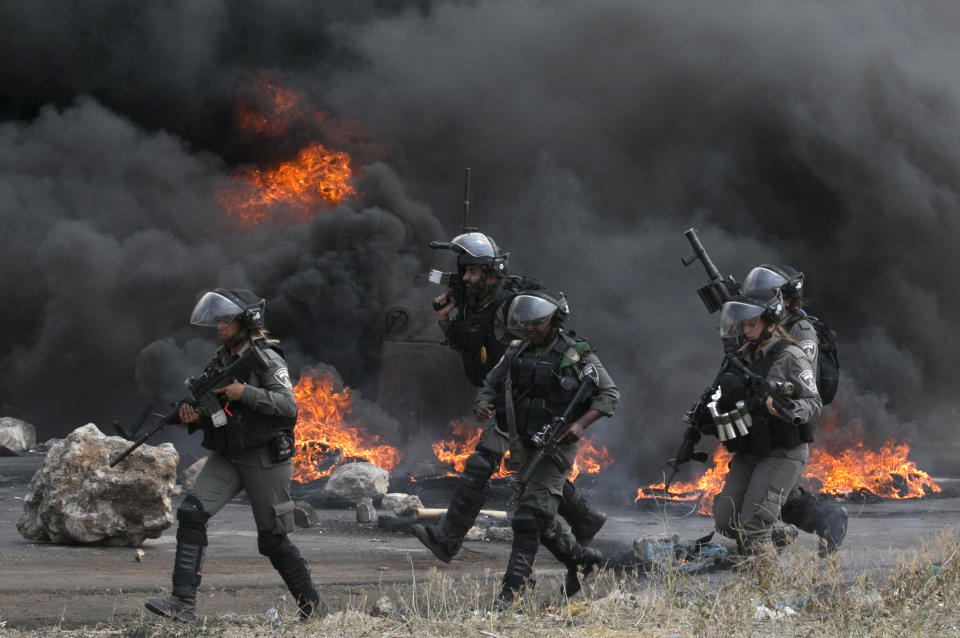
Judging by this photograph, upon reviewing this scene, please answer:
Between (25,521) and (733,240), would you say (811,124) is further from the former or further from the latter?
(25,521)

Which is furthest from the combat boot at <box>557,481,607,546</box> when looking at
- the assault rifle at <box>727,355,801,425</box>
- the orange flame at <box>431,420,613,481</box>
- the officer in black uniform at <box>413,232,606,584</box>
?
the orange flame at <box>431,420,613,481</box>

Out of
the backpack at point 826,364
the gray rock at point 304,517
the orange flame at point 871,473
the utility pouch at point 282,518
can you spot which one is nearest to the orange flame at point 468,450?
the orange flame at point 871,473

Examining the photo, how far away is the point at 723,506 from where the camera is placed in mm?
5375

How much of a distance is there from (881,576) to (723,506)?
1.48 m

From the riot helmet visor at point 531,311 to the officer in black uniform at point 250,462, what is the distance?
1306 mm

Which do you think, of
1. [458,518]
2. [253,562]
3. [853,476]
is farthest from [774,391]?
[853,476]

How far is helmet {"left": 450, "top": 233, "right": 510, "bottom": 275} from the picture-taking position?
672 centimetres

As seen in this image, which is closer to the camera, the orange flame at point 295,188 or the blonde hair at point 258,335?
the blonde hair at point 258,335

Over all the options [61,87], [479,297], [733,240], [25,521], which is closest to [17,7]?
[61,87]

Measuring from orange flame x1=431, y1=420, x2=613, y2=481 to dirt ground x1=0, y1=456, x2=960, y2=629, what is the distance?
3.51 metres

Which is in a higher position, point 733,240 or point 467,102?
point 467,102

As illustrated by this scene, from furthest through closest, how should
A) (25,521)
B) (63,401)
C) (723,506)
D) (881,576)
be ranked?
1. (63,401)
2. (25,521)
3. (881,576)
4. (723,506)

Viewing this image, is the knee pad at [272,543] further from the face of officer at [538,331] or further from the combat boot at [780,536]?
the combat boot at [780,536]

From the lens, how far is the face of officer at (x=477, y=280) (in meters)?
6.74
